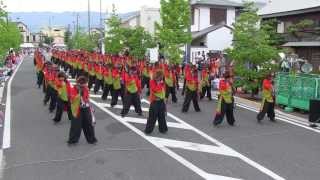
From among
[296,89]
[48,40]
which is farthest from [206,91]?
[48,40]

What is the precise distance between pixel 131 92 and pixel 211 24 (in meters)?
32.1

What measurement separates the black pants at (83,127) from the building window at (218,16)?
121 feet

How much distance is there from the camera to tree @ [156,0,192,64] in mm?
34125

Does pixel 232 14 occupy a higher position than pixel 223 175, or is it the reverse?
pixel 232 14

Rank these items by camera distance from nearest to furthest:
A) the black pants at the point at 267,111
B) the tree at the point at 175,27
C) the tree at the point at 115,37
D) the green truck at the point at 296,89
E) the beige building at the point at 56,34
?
the black pants at the point at 267,111 < the green truck at the point at 296,89 < the tree at the point at 175,27 < the tree at the point at 115,37 < the beige building at the point at 56,34

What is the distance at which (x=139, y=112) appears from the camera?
56.5 feet

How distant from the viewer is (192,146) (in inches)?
485

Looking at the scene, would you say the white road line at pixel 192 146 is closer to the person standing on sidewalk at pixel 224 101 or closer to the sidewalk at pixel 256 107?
the person standing on sidewalk at pixel 224 101

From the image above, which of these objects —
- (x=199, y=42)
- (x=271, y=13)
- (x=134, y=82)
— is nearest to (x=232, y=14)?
(x=199, y=42)

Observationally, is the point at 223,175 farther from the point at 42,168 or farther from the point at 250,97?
the point at 250,97

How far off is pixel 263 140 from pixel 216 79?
11.7 metres

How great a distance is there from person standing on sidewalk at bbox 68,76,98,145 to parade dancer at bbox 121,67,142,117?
427 centimetres

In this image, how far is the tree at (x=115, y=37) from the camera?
4612 cm

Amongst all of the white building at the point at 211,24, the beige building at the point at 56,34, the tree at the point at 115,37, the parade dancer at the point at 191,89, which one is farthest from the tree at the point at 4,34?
the beige building at the point at 56,34
